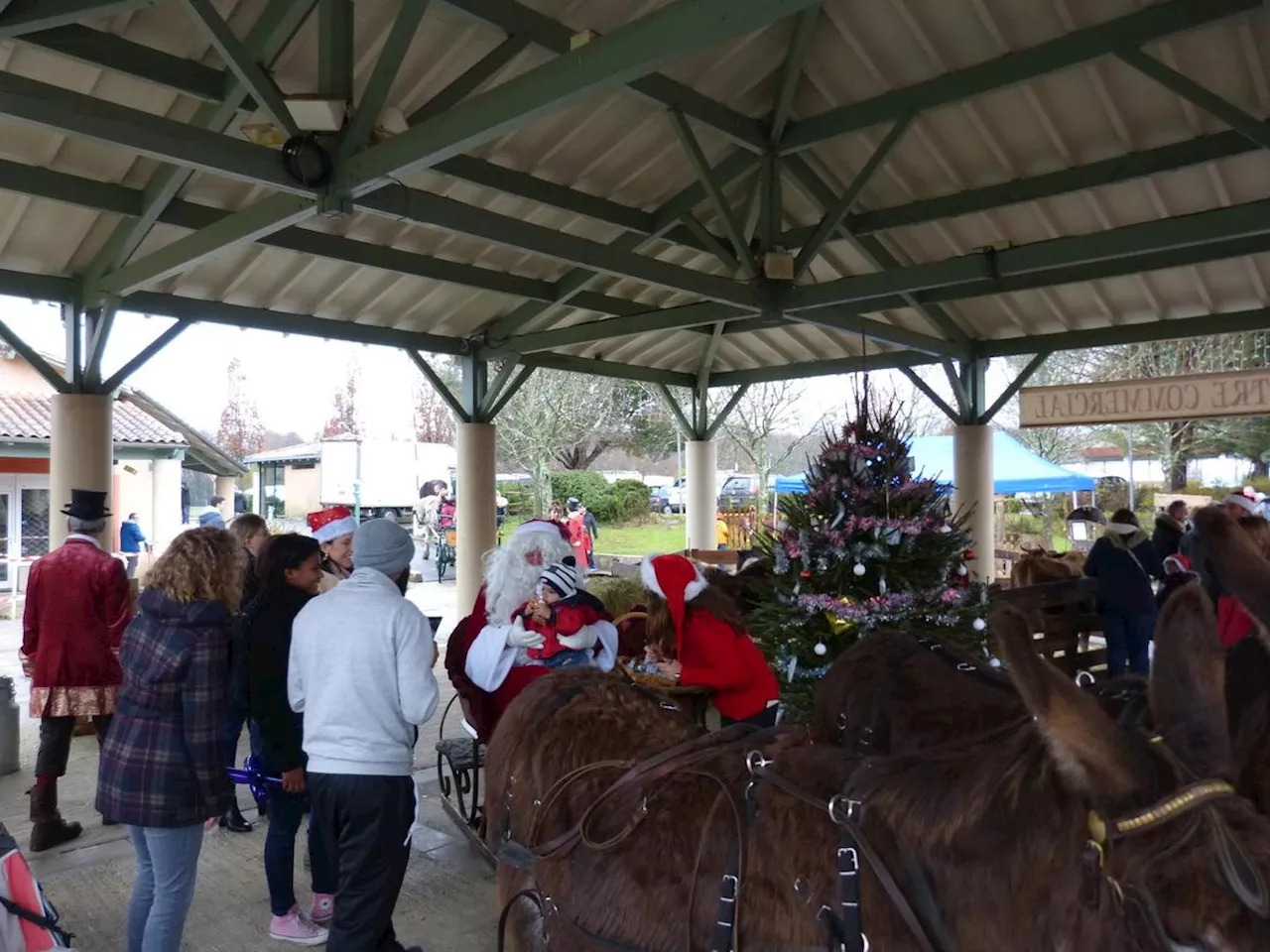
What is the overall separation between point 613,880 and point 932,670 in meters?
1.75

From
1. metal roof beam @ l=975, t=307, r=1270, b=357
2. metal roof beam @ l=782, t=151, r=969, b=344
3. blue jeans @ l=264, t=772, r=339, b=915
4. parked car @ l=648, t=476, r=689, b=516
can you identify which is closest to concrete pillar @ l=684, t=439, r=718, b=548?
metal roof beam @ l=782, t=151, r=969, b=344

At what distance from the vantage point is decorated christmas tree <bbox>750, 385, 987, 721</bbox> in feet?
15.9

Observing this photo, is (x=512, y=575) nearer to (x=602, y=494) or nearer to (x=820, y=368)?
(x=820, y=368)

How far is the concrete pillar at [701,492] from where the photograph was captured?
13930 millimetres

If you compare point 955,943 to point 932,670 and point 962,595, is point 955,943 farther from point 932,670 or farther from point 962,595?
point 962,595

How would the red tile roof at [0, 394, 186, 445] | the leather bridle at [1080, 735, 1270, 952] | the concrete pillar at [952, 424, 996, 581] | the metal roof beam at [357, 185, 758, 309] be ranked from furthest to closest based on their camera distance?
the red tile roof at [0, 394, 186, 445] < the concrete pillar at [952, 424, 996, 581] < the metal roof beam at [357, 185, 758, 309] < the leather bridle at [1080, 735, 1270, 952]

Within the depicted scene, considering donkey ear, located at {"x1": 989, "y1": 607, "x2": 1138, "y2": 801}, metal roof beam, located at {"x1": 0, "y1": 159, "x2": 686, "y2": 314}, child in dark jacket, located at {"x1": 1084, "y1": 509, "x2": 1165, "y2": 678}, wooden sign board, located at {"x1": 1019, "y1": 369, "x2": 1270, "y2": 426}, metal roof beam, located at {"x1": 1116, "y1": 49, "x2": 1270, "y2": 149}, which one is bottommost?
child in dark jacket, located at {"x1": 1084, "y1": 509, "x2": 1165, "y2": 678}

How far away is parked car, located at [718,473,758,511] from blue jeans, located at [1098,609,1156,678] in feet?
78.3

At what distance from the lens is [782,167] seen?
324 inches

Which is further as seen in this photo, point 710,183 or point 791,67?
point 710,183

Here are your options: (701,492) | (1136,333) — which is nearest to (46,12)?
(1136,333)

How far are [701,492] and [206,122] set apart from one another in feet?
31.0

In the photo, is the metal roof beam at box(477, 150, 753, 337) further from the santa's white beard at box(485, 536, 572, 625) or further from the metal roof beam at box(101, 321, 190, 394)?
the santa's white beard at box(485, 536, 572, 625)

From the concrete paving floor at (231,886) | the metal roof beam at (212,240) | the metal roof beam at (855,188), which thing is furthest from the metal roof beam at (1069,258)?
the concrete paving floor at (231,886)
